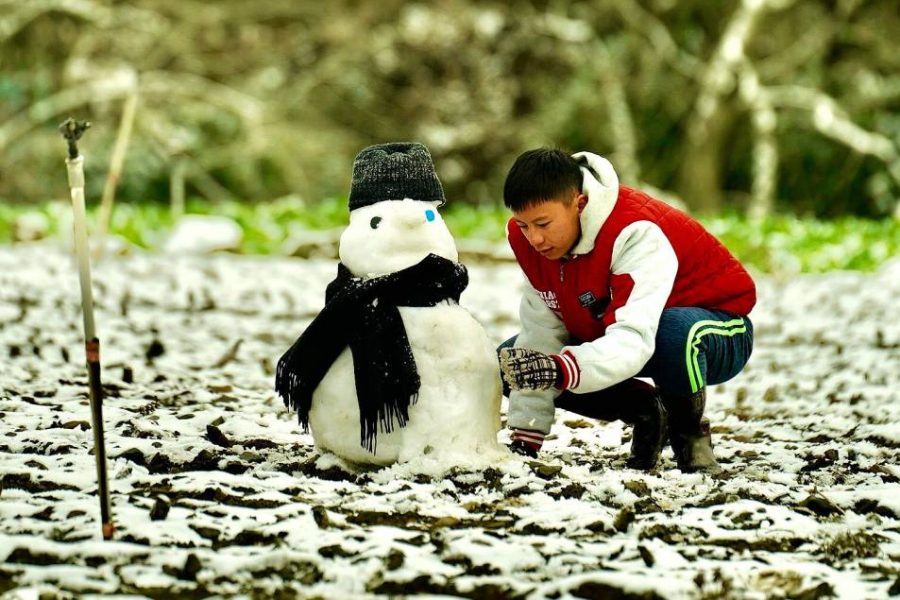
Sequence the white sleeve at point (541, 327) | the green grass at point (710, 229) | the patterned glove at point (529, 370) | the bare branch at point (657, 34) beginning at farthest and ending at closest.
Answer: the bare branch at point (657, 34) < the green grass at point (710, 229) < the white sleeve at point (541, 327) < the patterned glove at point (529, 370)

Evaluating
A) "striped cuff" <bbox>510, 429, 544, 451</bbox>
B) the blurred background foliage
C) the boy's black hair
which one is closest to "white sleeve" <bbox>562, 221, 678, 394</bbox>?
the boy's black hair

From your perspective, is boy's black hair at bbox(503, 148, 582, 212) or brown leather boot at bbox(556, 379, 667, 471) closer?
boy's black hair at bbox(503, 148, 582, 212)

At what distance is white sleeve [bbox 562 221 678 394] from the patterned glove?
0.06 m

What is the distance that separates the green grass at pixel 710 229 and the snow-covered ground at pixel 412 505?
4.59m

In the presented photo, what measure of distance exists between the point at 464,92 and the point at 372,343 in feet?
40.1

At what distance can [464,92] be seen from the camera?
1470 centimetres

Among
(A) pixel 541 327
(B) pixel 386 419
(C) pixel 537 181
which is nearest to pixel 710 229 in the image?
(A) pixel 541 327

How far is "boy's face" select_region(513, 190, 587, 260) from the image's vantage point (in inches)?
115

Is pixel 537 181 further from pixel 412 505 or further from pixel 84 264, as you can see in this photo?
pixel 84 264

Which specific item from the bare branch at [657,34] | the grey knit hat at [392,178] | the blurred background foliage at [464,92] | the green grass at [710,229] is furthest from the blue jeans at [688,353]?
the bare branch at [657,34]

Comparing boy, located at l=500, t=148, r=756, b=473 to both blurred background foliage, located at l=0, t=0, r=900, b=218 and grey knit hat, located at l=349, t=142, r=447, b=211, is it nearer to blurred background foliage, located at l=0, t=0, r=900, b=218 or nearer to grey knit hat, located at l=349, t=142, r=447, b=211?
grey knit hat, located at l=349, t=142, r=447, b=211

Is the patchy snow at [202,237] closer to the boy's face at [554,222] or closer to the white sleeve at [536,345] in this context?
the white sleeve at [536,345]

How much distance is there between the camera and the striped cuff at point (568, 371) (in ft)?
9.26

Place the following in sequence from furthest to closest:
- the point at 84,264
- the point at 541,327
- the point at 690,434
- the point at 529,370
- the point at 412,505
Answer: the point at 541,327
the point at 690,434
the point at 529,370
the point at 412,505
the point at 84,264
